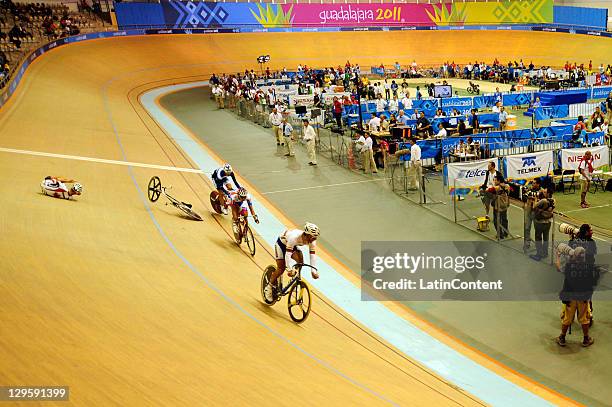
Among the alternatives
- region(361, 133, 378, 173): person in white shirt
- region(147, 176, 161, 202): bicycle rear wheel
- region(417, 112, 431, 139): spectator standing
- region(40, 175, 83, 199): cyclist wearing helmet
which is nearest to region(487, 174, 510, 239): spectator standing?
region(361, 133, 378, 173): person in white shirt

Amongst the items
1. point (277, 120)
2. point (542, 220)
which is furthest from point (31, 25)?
point (542, 220)

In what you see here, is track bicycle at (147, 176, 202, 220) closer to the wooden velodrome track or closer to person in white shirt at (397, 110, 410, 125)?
the wooden velodrome track

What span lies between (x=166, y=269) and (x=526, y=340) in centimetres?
517

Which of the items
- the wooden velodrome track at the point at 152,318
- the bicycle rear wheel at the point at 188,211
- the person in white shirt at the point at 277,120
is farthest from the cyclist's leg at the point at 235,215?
the person in white shirt at the point at 277,120

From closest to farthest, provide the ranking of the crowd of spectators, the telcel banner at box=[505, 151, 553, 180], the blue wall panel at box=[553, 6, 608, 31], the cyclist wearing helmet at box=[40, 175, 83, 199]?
the cyclist wearing helmet at box=[40, 175, 83, 199]
the telcel banner at box=[505, 151, 553, 180]
the crowd of spectators
the blue wall panel at box=[553, 6, 608, 31]

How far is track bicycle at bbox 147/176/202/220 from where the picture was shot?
1105cm

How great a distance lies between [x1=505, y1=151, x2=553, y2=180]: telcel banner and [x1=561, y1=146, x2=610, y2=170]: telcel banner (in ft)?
1.23

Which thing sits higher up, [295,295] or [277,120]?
[277,120]

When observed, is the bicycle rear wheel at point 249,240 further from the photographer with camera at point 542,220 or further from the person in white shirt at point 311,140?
the person in white shirt at point 311,140

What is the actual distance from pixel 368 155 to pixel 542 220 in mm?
7077

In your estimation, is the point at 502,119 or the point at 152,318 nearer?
the point at 152,318

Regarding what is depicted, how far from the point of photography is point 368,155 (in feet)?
51.7

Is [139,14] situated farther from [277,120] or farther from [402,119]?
[402,119]

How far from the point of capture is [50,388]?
4.27 metres
